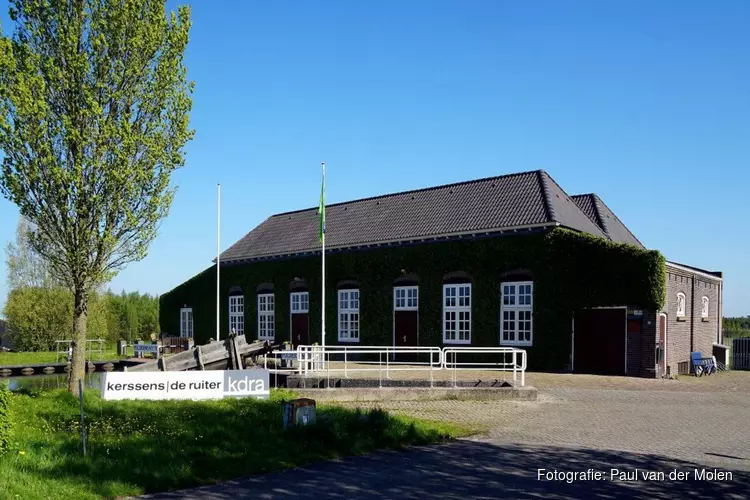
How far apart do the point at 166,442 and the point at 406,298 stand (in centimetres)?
1958

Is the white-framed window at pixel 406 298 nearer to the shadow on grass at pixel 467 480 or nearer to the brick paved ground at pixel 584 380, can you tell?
the brick paved ground at pixel 584 380

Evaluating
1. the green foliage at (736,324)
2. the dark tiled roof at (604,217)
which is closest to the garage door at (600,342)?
the dark tiled roof at (604,217)

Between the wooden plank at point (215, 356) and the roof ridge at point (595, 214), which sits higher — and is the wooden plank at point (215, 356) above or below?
below

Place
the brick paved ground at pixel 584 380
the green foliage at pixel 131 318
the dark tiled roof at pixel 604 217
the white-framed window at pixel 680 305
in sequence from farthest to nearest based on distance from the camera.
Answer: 1. the green foliage at pixel 131 318
2. the dark tiled roof at pixel 604 217
3. the white-framed window at pixel 680 305
4. the brick paved ground at pixel 584 380

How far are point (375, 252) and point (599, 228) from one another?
31.9 feet

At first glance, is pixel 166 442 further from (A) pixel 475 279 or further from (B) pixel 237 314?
(B) pixel 237 314

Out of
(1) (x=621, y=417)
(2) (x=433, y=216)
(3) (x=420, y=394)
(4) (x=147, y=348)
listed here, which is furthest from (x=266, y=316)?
(1) (x=621, y=417)

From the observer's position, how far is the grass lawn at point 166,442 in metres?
8.41

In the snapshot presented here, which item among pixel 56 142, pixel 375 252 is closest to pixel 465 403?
pixel 56 142

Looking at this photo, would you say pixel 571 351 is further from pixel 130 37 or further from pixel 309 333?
pixel 130 37

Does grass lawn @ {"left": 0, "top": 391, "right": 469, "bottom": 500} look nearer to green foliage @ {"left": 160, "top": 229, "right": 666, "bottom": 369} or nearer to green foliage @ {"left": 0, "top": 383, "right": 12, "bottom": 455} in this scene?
green foliage @ {"left": 0, "top": 383, "right": 12, "bottom": 455}

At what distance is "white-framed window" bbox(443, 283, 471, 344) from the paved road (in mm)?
11363

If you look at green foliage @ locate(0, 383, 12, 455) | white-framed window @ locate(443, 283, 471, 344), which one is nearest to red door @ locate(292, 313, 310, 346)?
white-framed window @ locate(443, 283, 471, 344)

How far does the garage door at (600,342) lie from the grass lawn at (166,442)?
13026 mm
